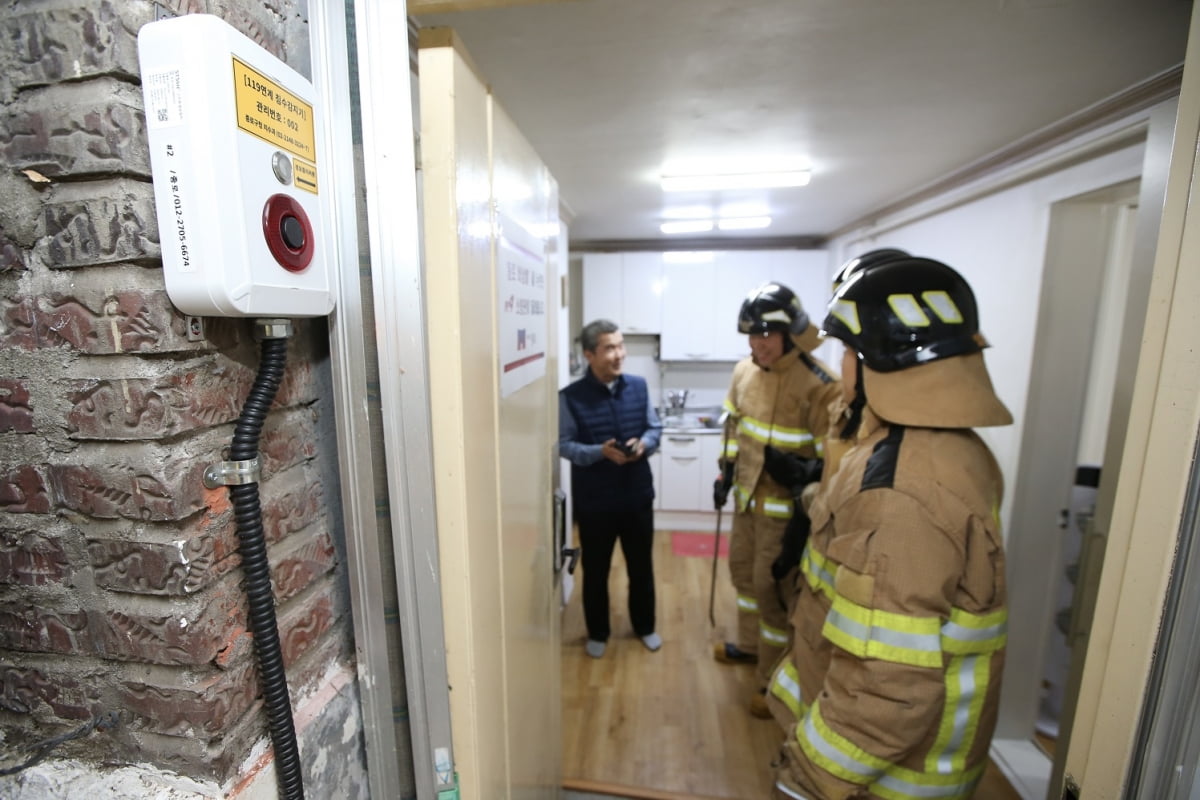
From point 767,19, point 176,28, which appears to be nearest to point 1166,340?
point 767,19

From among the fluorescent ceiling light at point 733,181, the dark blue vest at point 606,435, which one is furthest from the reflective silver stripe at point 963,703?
the fluorescent ceiling light at point 733,181

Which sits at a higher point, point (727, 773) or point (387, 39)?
point (387, 39)

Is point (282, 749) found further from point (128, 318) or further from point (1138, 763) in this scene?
point (1138, 763)

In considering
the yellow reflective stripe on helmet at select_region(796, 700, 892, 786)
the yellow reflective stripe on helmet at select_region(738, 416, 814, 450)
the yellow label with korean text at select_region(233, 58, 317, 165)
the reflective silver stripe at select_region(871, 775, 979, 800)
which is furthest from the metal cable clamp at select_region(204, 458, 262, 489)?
the yellow reflective stripe on helmet at select_region(738, 416, 814, 450)

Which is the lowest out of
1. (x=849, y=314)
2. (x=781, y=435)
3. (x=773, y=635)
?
(x=773, y=635)

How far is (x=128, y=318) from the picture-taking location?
0.42 m

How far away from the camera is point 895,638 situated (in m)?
0.91

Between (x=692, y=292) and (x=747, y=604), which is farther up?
(x=692, y=292)

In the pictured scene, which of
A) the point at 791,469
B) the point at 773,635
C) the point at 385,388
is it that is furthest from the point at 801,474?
the point at 385,388

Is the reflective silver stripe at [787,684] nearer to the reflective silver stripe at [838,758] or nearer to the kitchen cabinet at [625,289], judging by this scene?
the reflective silver stripe at [838,758]

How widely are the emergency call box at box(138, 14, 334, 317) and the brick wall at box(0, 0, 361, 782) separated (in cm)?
3

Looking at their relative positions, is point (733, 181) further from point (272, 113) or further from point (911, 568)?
point (272, 113)

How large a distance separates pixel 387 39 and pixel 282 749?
0.74 metres

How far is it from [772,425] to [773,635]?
2.87 feet
